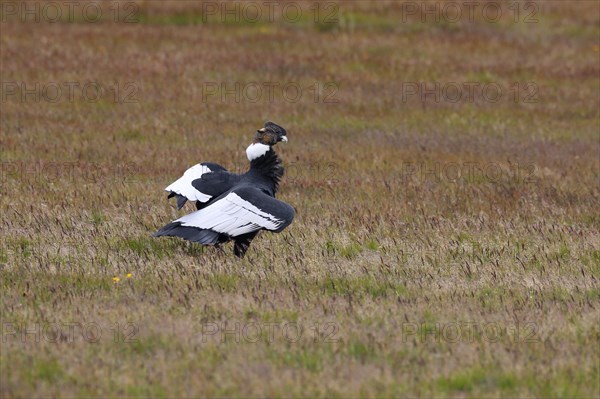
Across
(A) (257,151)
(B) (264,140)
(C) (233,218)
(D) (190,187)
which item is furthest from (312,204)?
(C) (233,218)

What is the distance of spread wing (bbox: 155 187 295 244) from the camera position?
9797 millimetres

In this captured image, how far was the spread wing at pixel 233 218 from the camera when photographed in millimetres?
9797

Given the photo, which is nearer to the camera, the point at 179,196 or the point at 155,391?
the point at 155,391

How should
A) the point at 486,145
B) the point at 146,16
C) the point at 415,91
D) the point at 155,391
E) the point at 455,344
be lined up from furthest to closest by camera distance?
the point at 146,16 < the point at 415,91 < the point at 486,145 < the point at 455,344 < the point at 155,391

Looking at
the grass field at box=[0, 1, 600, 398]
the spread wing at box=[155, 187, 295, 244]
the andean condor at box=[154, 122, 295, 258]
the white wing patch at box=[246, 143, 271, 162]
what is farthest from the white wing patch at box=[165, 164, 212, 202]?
the grass field at box=[0, 1, 600, 398]

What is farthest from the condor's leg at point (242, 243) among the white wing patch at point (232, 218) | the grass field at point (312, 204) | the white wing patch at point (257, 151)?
the white wing patch at point (257, 151)

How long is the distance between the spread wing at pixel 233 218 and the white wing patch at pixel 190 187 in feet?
0.82

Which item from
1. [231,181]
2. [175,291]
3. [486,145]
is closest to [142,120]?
[486,145]

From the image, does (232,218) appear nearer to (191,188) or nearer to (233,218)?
(233,218)

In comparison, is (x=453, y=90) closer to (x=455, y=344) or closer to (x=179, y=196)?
(x=179, y=196)

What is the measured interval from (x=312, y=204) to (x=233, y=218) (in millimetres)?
3941

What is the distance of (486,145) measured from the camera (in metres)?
19.0

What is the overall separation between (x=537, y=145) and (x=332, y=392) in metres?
13.0

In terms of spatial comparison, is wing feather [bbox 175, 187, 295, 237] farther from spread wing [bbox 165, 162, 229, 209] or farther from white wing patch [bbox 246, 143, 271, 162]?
white wing patch [bbox 246, 143, 271, 162]
